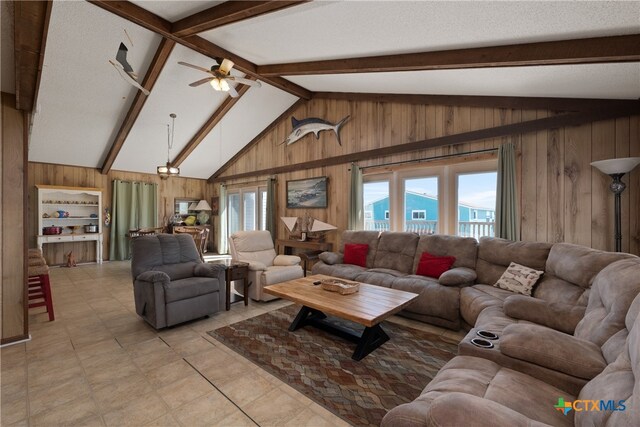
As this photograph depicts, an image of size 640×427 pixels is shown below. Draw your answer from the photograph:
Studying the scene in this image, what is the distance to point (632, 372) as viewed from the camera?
3.17 feet

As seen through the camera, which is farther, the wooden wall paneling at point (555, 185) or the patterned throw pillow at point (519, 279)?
the wooden wall paneling at point (555, 185)

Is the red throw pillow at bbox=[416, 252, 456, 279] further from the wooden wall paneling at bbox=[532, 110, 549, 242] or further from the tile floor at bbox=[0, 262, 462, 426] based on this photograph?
the wooden wall paneling at bbox=[532, 110, 549, 242]

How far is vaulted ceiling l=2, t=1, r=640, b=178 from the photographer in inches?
78.4

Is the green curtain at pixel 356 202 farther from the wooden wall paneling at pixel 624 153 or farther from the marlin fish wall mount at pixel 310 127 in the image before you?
the wooden wall paneling at pixel 624 153

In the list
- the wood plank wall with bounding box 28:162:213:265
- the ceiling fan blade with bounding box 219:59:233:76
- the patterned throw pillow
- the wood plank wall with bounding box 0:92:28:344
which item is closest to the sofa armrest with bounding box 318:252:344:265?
the patterned throw pillow

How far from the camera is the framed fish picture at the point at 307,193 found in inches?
215

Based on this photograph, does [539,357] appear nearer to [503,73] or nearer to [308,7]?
[503,73]

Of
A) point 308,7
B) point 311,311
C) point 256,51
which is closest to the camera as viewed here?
point 308,7

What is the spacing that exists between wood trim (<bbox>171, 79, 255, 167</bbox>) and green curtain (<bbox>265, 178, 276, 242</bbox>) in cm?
172

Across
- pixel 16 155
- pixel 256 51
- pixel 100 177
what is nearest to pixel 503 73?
pixel 256 51

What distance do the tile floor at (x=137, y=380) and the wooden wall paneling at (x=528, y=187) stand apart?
1.66m

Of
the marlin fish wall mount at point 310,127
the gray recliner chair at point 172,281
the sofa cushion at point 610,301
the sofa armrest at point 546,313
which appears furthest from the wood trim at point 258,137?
the sofa cushion at point 610,301

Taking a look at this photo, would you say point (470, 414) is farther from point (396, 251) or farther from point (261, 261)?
point (261, 261)

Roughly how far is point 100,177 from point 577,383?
360 inches
